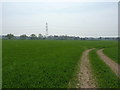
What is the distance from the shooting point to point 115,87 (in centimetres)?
934

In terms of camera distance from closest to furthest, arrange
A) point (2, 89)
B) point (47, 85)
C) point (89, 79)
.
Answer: point (2, 89) < point (47, 85) < point (89, 79)

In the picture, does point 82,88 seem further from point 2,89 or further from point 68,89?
point 2,89

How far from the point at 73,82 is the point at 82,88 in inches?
48.3

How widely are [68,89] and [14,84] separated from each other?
2.77 meters

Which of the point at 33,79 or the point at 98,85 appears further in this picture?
the point at 33,79

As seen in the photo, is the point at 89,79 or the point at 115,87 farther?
the point at 89,79

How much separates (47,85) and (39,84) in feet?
1.58

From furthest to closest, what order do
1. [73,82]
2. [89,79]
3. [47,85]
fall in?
[89,79] → [73,82] → [47,85]

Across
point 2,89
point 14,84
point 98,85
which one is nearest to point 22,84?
point 14,84

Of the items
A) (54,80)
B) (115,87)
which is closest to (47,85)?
(54,80)

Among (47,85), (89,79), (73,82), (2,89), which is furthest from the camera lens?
(89,79)

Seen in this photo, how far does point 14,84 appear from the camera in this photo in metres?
9.35

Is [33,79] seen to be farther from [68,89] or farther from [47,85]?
[68,89]

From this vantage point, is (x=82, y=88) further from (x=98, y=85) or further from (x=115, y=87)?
(x=115, y=87)
